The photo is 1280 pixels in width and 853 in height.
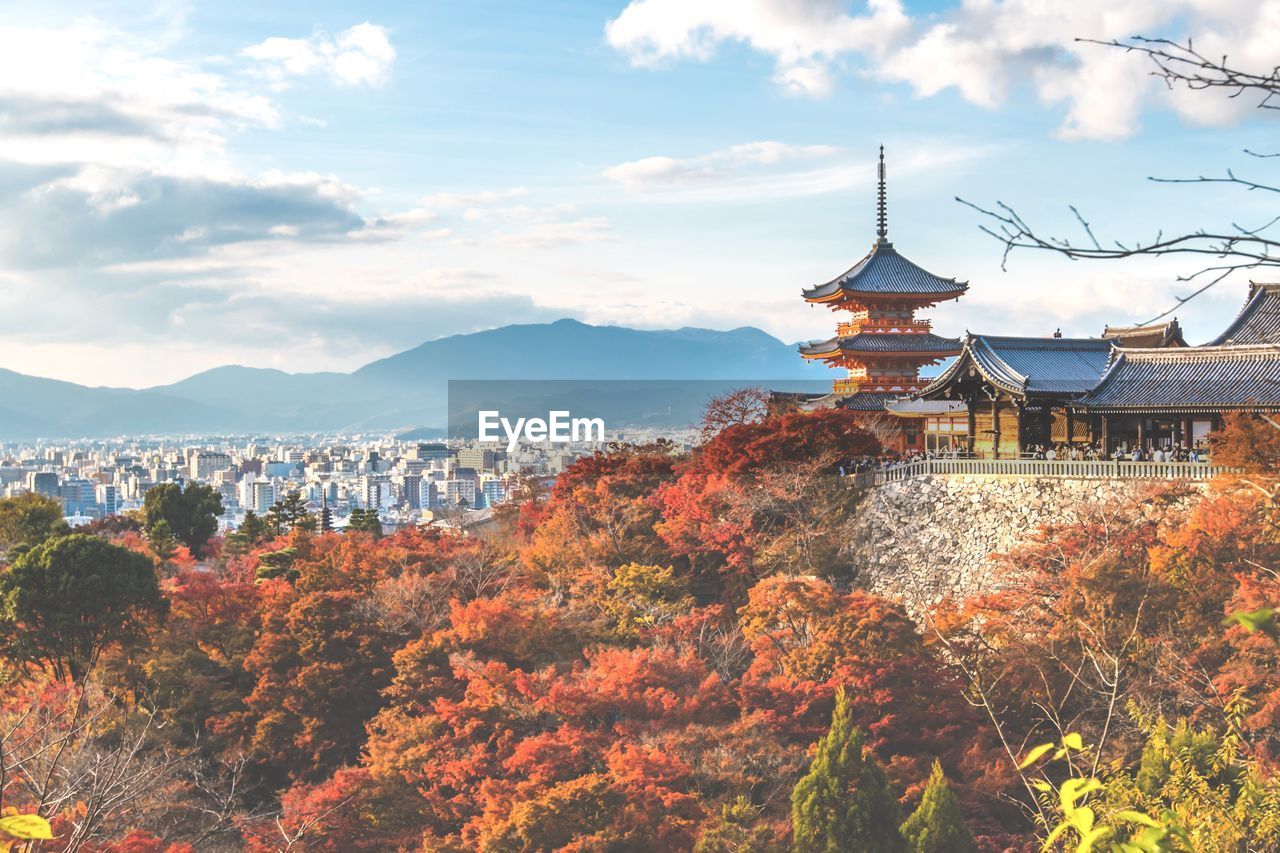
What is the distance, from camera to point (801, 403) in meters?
31.1

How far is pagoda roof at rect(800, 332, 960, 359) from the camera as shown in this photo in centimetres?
2964

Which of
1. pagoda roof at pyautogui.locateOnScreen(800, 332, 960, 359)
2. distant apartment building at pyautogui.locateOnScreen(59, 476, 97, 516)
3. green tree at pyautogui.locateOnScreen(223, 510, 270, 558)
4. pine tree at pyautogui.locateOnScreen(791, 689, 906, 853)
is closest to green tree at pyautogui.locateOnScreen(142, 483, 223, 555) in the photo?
green tree at pyautogui.locateOnScreen(223, 510, 270, 558)

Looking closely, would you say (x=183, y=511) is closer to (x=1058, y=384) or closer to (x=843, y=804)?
(x=1058, y=384)

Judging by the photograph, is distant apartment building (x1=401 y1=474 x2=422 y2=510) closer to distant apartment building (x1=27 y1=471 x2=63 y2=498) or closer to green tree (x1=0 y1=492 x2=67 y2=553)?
distant apartment building (x1=27 y1=471 x2=63 y2=498)

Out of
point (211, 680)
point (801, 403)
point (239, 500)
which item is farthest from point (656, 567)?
point (239, 500)

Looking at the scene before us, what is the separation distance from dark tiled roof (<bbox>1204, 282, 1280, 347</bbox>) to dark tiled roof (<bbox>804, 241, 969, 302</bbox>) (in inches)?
306

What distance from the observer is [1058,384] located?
2214 centimetres

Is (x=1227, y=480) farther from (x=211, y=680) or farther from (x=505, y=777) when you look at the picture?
(x=211, y=680)

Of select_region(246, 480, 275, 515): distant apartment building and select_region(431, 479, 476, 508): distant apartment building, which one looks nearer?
select_region(431, 479, 476, 508): distant apartment building

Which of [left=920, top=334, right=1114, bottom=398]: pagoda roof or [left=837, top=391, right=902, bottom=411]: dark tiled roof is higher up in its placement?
[left=920, top=334, right=1114, bottom=398]: pagoda roof

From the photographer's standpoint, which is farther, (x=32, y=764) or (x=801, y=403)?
(x=801, y=403)

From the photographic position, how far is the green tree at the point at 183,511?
1315 inches

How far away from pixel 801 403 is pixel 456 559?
38.8ft

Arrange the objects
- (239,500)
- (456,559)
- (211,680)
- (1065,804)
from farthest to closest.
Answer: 1. (239,500)
2. (456,559)
3. (211,680)
4. (1065,804)
